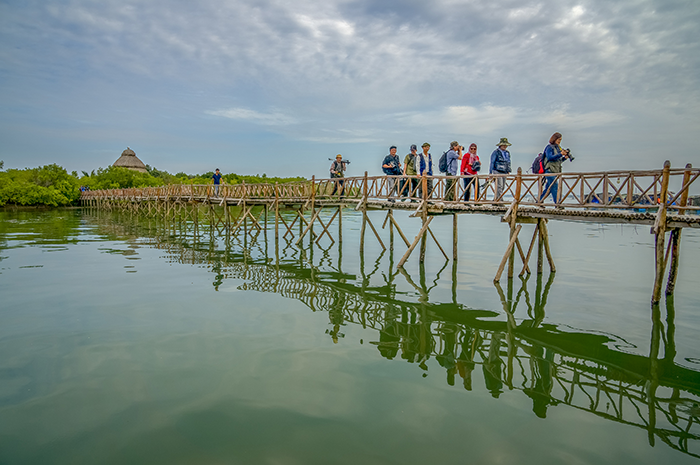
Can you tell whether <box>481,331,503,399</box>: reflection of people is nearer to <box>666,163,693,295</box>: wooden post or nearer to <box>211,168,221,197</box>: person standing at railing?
<box>666,163,693,295</box>: wooden post

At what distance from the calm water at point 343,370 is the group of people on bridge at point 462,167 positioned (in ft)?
9.76

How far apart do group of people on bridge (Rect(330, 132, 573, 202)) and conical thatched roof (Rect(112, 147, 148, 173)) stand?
98.0 m

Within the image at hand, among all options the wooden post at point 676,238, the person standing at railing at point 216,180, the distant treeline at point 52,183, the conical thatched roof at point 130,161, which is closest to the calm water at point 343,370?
the wooden post at point 676,238

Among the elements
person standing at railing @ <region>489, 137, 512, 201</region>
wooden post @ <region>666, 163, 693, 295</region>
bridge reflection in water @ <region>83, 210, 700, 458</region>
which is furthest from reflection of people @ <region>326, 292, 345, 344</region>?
wooden post @ <region>666, 163, 693, 295</region>

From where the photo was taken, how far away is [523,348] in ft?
24.4

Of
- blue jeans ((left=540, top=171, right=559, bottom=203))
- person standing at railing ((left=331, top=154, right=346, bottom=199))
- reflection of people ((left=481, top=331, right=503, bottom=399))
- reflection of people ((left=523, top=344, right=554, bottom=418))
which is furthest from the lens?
person standing at railing ((left=331, top=154, right=346, bottom=199))

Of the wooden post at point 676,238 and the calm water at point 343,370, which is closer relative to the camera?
the calm water at point 343,370

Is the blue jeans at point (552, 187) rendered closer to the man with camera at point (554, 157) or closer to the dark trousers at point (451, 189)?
the man with camera at point (554, 157)

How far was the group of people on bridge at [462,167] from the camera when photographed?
1148 centimetres

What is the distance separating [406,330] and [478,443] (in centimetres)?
375

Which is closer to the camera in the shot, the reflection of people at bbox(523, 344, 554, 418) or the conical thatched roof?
the reflection of people at bbox(523, 344, 554, 418)

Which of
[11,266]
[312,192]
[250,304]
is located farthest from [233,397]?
[312,192]

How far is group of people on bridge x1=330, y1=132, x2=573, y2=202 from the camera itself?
11.5 m

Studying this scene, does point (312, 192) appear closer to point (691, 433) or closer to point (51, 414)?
point (51, 414)
